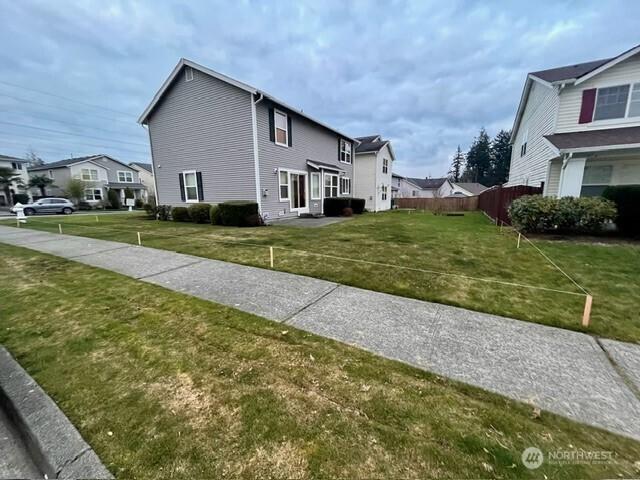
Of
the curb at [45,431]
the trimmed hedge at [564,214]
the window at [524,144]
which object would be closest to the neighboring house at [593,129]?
the trimmed hedge at [564,214]

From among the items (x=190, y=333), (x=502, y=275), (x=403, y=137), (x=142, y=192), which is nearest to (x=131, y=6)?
(x=190, y=333)

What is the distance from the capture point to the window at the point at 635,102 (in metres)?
10.2

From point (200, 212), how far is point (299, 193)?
5.42m

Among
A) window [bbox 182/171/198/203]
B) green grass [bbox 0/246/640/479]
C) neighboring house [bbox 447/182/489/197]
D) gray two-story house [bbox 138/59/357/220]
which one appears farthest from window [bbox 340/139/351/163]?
neighboring house [bbox 447/182/489/197]

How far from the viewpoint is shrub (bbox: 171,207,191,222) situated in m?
13.9

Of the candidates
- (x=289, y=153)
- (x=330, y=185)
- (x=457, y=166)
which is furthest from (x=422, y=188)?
(x=289, y=153)

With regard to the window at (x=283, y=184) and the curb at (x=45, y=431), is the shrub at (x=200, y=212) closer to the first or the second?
the window at (x=283, y=184)

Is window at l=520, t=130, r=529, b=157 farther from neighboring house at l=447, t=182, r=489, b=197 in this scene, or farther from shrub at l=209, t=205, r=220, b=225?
neighboring house at l=447, t=182, r=489, b=197

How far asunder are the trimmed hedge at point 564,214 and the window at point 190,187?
14698 millimetres

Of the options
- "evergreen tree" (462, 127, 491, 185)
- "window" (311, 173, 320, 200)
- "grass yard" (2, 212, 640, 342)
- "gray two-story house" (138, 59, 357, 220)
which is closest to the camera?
"grass yard" (2, 212, 640, 342)

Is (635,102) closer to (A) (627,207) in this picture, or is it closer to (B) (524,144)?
(A) (627,207)

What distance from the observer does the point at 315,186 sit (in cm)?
1656

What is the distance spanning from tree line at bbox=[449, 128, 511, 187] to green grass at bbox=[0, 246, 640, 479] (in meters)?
73.8

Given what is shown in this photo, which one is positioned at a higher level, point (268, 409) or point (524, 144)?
point (524, 144)
